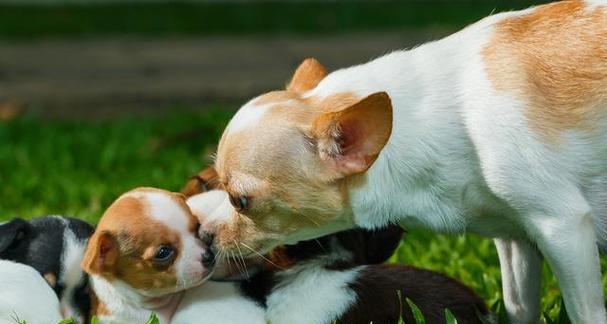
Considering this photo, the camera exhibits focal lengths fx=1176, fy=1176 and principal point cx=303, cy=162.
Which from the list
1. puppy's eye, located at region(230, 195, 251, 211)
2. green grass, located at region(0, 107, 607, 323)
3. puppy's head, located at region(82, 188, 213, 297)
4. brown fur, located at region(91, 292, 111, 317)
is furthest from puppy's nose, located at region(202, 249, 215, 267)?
green grass, located at region(0, 107, 607, 323)

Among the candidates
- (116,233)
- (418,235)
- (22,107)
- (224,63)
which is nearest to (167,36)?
(224,63)

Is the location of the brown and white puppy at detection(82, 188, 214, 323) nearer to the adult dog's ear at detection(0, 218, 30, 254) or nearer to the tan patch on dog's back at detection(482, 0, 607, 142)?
the adult dog's ear at detection(0, 218, 30, 254)

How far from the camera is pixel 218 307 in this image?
4844 mm

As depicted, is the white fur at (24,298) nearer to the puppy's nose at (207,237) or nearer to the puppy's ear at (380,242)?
the puppy's nose at (207,237)

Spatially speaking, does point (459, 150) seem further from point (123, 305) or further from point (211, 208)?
point (123, 305)

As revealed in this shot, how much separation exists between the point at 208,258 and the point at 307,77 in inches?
35.4

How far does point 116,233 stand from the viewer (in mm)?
4871

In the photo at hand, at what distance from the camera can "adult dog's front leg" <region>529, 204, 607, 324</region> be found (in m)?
4.32

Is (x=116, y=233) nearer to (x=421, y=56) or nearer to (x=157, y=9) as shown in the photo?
(x=421, y=56)

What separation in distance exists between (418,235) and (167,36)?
7.89 meters

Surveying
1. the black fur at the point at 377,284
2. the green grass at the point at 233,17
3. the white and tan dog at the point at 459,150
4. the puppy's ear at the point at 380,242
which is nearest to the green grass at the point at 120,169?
the black fur at the point at 377,284

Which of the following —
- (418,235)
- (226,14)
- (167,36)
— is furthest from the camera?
(226,14)

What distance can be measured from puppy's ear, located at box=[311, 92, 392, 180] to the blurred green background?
1.41 meters

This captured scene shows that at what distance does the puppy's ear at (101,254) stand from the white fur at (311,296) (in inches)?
26.6
